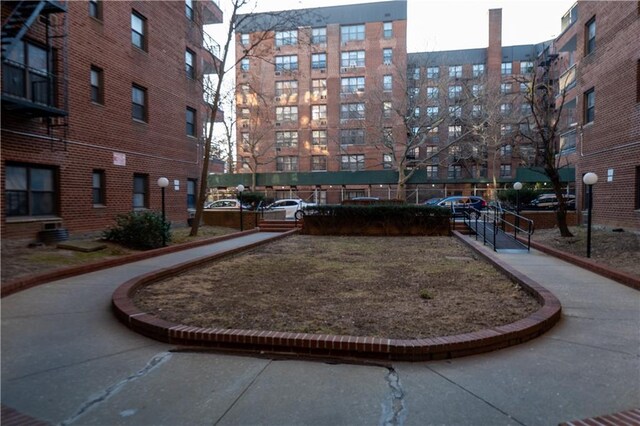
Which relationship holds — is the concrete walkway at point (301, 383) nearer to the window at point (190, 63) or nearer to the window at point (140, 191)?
the window at point (140, 191)

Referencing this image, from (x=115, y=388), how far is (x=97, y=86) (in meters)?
13.5

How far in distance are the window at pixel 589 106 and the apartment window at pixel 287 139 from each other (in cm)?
3477

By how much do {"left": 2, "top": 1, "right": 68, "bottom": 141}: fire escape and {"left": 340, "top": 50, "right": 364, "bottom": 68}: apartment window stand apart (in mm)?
38433

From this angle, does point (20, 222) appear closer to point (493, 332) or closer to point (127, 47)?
point (127, 47)

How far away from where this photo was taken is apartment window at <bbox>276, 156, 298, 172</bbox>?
49562 millimetres

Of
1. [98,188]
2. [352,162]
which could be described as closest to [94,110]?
[98,188]

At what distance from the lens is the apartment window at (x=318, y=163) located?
48.8m

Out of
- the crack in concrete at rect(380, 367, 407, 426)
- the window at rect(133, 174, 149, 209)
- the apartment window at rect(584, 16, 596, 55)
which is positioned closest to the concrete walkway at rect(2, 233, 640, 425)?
the crack in concrete at rect(380, 367, 407, 426)

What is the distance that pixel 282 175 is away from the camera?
40.9 metres

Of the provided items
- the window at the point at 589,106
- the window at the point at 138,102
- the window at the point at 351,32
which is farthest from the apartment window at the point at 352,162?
the window at the point at 138,102

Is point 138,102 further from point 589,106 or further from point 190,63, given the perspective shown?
point 589,106

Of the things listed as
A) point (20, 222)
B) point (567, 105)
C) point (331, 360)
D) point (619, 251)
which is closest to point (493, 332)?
point (331, 360)

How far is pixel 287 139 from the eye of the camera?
49.6 meters

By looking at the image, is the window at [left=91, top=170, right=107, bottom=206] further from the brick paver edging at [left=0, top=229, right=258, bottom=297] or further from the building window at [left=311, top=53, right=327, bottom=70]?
the building window at [left=311, top=53, right=327, bottom=70]
